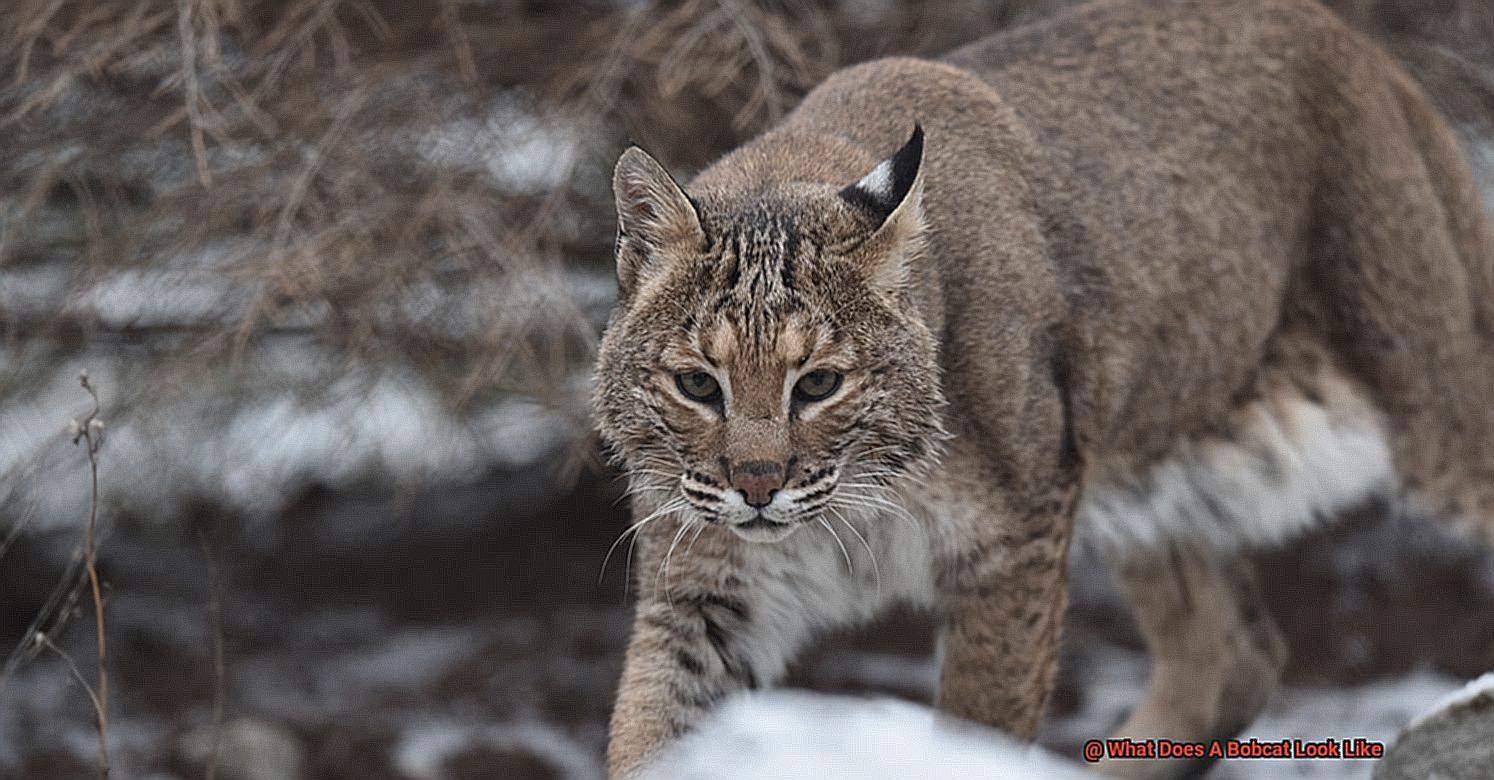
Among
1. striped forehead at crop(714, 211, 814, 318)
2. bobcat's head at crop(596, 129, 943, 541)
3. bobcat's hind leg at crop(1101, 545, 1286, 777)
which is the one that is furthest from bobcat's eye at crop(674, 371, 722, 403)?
bobcat's hind leg at crop(1101, 545, 1286, 777)

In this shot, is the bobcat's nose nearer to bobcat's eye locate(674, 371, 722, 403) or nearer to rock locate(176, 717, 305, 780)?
bobcat's eye locate(674, 371, 722, 403)

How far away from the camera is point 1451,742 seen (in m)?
3.17

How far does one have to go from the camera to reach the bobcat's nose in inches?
129

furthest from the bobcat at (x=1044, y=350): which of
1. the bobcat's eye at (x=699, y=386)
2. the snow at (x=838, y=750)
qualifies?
the snow at (x=838, y=750)

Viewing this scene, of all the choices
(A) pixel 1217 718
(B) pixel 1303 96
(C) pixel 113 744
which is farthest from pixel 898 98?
(C) pixel 113 744

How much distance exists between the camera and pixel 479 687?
6.43 meters

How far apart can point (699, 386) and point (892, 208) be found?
1.62ft

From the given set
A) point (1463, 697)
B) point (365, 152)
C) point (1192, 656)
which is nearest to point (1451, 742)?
point (1463, 697)

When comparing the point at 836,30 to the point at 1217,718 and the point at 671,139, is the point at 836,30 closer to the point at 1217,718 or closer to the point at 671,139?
the point at 671,139

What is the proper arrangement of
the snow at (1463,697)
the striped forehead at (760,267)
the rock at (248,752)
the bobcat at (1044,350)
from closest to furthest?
the snow at (1463,697) → the striped forehead at (760,267) → the bobcat at (1044,350) → the rock at (248,752)

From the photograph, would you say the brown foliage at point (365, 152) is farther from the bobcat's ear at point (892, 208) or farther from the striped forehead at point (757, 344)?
the striped forehead at point (757, 344)

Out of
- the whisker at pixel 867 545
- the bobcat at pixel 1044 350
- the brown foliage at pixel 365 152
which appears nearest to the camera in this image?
the bobcat at pixel 1044 350

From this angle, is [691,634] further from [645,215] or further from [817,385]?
[645,215]

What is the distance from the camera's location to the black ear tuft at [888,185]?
11.1 ft
